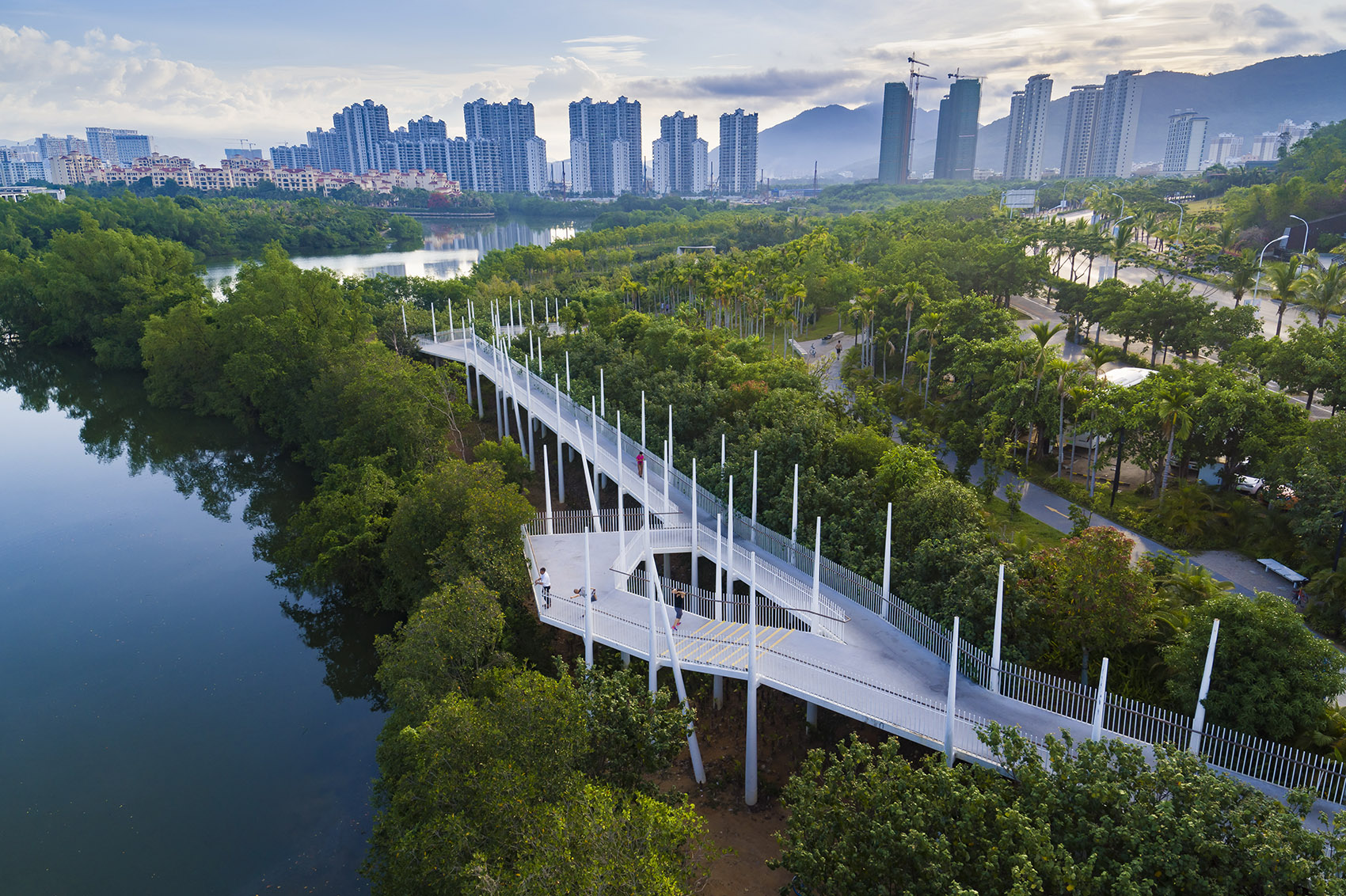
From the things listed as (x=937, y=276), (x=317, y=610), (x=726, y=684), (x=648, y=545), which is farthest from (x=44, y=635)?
(x=937, y=276)

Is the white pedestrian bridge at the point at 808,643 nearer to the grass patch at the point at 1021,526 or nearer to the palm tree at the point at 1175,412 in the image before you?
the grass patch at the point at 1021,526

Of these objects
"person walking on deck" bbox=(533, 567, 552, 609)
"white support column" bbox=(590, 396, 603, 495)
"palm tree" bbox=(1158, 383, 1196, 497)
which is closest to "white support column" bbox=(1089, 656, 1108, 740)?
"person walking on deck" bbox=(533, 567, 552, 609)

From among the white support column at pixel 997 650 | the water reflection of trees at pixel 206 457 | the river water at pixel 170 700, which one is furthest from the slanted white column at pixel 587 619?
the white support column at pixel 997 650

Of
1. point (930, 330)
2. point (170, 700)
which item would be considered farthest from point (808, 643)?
point (930, 330)

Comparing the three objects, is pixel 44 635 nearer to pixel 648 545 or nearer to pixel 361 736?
pixel 361 736

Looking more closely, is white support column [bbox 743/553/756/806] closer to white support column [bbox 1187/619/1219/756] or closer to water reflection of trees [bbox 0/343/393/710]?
white support column [bbox 1187/619/1219/756]

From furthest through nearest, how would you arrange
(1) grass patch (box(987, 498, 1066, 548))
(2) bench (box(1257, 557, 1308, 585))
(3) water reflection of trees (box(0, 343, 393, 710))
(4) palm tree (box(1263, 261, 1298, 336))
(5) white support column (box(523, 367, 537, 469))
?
(4) palm tree (box(1263, 261, 1298, 336)) < (5) white support column (box(523, 367, 537, 469)) < (3) water reflection of trees (box(0, 343, 393, 710)) < (1) grass patch (box(987, 498, 1066, 548)) < (2) bench (box(1257, 557, 1308, 585))
